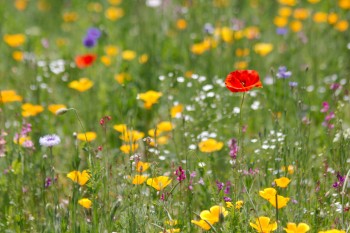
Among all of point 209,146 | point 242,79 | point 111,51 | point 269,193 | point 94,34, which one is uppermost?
point 94,34

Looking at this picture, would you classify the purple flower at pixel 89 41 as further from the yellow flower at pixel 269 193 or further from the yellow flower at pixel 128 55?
the yellow flower at pixel 269 193

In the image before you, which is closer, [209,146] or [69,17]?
[209,146]

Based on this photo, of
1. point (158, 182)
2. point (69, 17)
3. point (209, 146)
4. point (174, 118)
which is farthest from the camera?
point (69, 17)

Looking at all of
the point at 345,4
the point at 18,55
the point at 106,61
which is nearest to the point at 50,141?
the point at 106,61

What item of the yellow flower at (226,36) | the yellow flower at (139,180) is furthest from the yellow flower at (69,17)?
the yellow flower at (139,180)

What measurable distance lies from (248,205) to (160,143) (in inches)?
41.4

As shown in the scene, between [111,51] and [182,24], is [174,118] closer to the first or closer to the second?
[111,51]

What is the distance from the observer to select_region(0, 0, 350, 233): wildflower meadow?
2.46 metres

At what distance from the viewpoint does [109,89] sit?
13.6 ft

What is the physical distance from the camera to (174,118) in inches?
147

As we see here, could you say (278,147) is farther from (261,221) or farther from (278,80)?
(278,80)

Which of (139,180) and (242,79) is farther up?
(242,79)

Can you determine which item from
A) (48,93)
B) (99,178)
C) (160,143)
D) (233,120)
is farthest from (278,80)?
(99,178)

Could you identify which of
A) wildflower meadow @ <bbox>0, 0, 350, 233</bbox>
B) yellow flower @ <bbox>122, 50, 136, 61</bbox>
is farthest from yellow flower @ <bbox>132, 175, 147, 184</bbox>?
yellow flower @ <bbox>122, 50, 136, 61</bbox>
